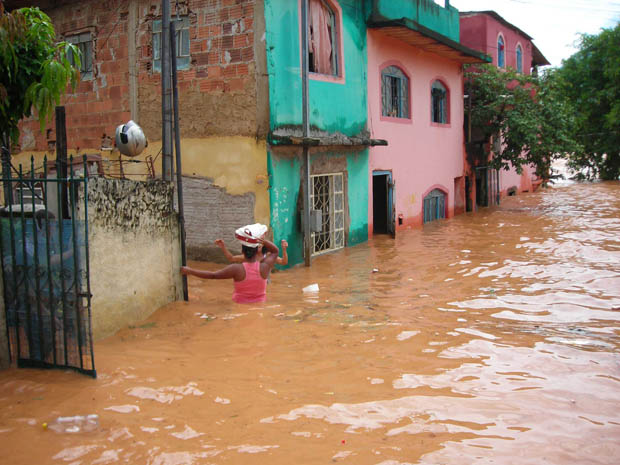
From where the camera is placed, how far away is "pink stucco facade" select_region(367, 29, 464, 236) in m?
14.5

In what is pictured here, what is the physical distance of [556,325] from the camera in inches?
271

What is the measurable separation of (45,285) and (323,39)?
8.64 metres

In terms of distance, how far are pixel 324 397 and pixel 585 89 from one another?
3234 cm

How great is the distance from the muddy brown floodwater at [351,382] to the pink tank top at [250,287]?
0.50 ft

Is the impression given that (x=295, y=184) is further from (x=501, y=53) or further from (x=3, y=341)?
(x=501, y=53)

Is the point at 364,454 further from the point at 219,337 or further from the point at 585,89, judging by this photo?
the point at 585,89

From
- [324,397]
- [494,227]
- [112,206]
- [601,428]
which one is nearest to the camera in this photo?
[601,428]

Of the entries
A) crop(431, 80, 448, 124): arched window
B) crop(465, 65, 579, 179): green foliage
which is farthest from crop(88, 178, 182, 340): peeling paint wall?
crop(465, 65, 579, 179): green foliage

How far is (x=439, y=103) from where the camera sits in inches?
731

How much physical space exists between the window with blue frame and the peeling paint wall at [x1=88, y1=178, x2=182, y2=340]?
11.7 m

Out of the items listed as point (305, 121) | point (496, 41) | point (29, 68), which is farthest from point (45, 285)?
point (496, 41)

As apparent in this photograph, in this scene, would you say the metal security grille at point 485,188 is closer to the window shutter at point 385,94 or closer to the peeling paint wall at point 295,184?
the window shutter at point 385,94

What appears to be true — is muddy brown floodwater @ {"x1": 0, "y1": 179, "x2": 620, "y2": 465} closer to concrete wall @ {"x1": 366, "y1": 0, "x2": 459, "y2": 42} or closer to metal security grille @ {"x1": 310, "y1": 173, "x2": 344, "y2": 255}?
metal security grille @ {"x1": 310, "y1": 173, "x2": 344, "y2": 255}

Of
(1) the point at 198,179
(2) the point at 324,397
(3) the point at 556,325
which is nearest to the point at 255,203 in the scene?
(1) the point at 198,179
